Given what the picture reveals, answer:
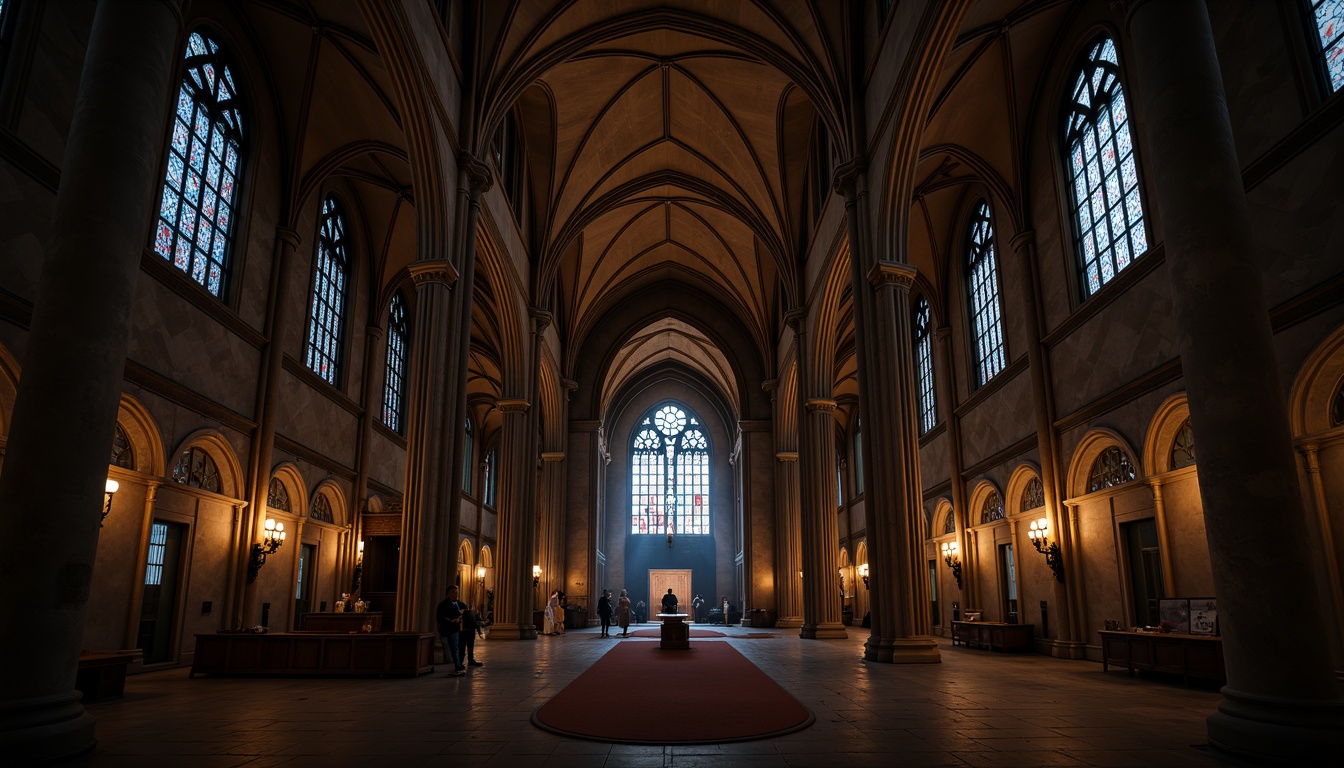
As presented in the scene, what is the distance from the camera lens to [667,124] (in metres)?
23.3

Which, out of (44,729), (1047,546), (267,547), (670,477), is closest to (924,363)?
(1047,546)

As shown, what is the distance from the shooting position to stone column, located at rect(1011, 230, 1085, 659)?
14828 millimetres

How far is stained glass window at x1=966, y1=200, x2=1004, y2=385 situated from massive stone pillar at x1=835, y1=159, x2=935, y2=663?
17.2 feet

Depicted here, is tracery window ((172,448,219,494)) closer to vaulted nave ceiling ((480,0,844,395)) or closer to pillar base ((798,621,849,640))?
vaulted nave ceiling ((480,0,844,395))

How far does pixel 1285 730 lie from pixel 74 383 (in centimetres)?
807

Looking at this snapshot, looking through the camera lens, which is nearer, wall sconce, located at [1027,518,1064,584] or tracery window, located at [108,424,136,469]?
tracery window, located at [108,424,136,469]

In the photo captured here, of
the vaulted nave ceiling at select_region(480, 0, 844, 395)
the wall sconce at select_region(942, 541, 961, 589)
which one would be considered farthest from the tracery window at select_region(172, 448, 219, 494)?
the wall sconce at select_region(942, 541, 961, 589)

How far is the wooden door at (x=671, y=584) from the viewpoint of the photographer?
43688 millimetres

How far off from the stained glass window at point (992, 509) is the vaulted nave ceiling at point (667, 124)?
7.82 metres

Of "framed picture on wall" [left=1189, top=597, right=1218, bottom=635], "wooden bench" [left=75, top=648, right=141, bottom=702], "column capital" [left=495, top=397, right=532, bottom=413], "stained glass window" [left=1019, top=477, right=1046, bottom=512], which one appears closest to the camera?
"wooden bench" [left=75, top=648, right=141, bottom=702]

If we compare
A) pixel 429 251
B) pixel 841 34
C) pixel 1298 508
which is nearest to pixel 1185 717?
pixel 1298 508

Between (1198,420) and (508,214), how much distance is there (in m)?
17.6

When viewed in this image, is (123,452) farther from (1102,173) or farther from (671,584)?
(671,584)

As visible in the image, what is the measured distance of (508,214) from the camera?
67.9 ft
